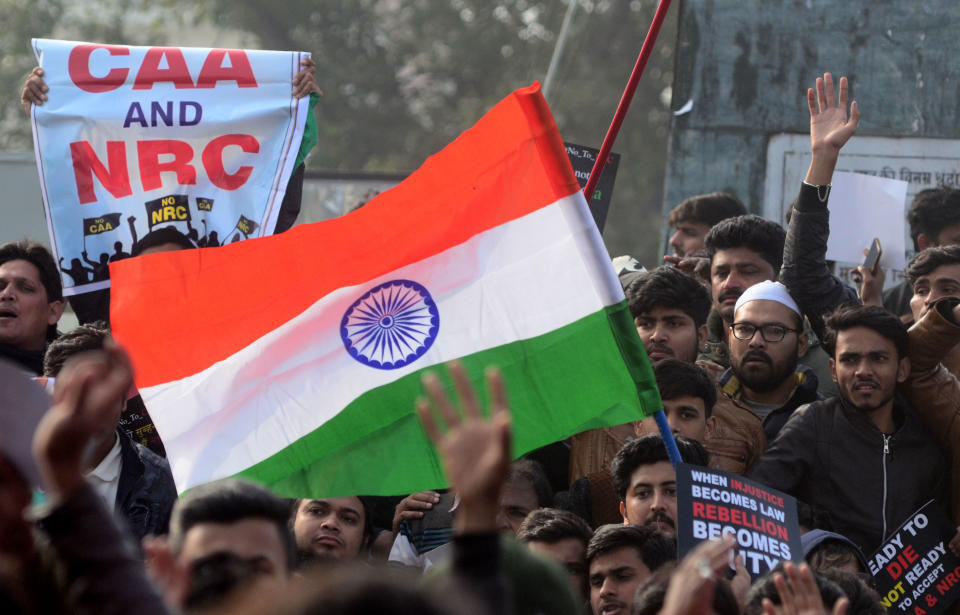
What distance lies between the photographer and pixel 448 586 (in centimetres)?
235

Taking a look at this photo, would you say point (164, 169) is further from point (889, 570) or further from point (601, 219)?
point (889, 570)

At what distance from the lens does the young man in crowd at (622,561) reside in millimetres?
4695

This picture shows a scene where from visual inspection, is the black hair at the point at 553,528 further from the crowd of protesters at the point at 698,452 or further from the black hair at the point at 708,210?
the black hair at the point at 708,210

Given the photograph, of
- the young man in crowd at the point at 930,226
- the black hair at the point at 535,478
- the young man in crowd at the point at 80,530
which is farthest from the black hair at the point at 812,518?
the young man in crowd at the point at 80,530

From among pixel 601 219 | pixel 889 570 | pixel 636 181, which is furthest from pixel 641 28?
pixel 889 570

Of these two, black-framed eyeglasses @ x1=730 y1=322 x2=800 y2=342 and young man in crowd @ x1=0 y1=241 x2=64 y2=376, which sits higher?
young man in crowd @ x1=0 y1=241 x2=64 y2=376

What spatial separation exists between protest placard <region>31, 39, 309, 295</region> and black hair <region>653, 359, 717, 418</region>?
72.9 inches

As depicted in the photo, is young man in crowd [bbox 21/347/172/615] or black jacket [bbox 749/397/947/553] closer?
young man in crowd [bbox 21/347/172/615]

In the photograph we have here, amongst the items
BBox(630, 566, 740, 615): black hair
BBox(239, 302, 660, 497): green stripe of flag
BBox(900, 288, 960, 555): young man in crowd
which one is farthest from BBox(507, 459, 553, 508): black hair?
BBox(630, 566, 740, 615): black hair

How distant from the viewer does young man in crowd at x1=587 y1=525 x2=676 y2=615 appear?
4.70 m

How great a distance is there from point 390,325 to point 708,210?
10.4 ft

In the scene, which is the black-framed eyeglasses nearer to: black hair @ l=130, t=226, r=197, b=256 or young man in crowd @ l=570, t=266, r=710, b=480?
young man in crowd @ l=570, t=266, r=710, b=480

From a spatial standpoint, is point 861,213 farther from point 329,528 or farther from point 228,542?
point 228,542

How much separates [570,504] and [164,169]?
7.67ft
